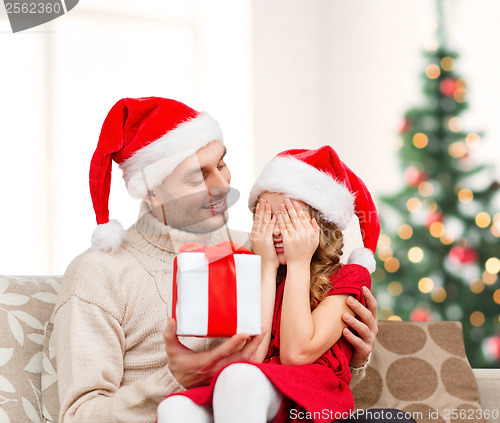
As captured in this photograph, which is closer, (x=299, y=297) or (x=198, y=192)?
(x=299, y=297)

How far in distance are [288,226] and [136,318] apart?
16.4 inches

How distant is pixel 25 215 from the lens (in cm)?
273

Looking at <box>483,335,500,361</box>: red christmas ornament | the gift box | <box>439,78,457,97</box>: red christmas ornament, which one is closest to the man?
the gift box

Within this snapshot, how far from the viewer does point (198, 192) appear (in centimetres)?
140

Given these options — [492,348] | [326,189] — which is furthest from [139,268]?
[492,348]

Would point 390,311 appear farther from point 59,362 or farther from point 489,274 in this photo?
point 59,362

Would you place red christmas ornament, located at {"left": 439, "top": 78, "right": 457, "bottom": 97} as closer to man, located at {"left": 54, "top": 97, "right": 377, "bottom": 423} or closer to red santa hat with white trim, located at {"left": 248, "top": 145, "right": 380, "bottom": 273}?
red santa hat with white trim, located at {"left": 248, "top": 145, "right": 380, "bottom": 273}

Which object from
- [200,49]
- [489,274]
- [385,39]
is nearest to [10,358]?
[200,49]

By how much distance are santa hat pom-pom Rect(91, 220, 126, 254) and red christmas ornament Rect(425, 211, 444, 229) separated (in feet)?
6.26

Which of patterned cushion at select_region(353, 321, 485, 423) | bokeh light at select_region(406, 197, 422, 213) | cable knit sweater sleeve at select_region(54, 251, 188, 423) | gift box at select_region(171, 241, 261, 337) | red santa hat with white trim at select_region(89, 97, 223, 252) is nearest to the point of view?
gift box at select_region(171, 241, 261, 337)

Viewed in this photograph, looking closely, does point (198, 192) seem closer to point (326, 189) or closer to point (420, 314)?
point (326, 189)

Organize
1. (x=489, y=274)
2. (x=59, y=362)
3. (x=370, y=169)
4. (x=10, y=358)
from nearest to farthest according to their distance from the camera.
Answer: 1. (x=59, y=362)
2. (x=10, y=358)
3. (x=489, y=274)
4. (x=370, y=169)

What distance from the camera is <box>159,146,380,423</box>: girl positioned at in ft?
3.38

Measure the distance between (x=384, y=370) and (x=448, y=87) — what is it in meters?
1.78
